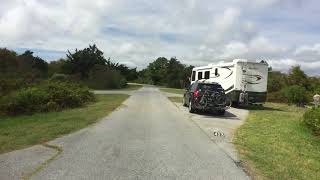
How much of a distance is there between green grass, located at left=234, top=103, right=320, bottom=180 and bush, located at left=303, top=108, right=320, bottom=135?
0.23 meters

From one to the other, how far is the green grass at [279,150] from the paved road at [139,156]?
2.20 ft

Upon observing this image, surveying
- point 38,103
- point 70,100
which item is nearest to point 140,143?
point 38,103

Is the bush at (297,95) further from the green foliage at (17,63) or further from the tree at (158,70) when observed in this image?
the tree at (158,70)

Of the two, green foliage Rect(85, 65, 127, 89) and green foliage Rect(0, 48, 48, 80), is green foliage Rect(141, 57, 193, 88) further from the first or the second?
green foliage Rect(0, 48, 48, 80)

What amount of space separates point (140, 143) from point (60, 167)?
385cm

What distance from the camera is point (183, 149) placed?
11.7 m

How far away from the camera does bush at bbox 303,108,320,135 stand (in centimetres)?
1674

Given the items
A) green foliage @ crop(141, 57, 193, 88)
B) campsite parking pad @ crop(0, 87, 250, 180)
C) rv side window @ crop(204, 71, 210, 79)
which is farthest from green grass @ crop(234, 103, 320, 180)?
green foliage @ crop(141, 57, 193, 88)

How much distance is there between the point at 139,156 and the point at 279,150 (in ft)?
13.8

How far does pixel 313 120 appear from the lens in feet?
57.5

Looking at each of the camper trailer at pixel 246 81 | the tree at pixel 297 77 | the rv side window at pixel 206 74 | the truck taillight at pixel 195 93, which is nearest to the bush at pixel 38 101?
the truck taillight at pixel 195 93

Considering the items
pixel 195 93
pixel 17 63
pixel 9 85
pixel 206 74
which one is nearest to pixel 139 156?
pixel 195 93

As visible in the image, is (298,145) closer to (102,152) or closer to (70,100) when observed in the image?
(102,152)

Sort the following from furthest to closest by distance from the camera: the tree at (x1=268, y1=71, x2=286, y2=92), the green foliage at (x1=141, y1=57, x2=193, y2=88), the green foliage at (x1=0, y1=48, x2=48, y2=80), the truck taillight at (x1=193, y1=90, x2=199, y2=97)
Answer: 1. the green foliage at (x1=141, y1=57, x2=193, y2=88)
2. the tree at (x1=268, y1=71, x2=286, y2=92)
3. the green foliage at (x1=0, y1=48, x2=48, y2=80)
4. the truck taillight at (x1=193, y1=90, x2=199, y2=97)
